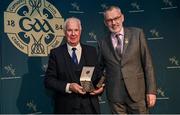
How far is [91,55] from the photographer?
2572 mm

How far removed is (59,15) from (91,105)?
1105 mm

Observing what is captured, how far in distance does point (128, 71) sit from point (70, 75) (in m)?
0.45

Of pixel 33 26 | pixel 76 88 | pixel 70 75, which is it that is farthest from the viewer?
pixel 33 26

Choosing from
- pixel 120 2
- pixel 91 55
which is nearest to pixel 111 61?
pixel 91 55

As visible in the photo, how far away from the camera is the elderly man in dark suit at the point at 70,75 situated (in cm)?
245

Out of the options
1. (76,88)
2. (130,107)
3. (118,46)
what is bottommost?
(130,107)

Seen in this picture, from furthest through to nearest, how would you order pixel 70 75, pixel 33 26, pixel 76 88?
pixel 33 26
pixel 70 75
pixel 76 88

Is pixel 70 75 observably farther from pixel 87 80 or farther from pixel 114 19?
pixel 114 19

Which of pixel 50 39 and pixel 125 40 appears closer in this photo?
pixel 125 40

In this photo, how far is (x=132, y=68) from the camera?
2.40 metres

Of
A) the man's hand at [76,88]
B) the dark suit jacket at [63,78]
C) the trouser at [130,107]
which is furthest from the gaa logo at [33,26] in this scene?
the trouser at [130,107]

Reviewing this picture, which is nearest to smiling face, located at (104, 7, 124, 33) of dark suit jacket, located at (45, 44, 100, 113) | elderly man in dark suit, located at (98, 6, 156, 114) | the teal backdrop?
elderly man in dark suit, located at (98, 6, 156, 114)

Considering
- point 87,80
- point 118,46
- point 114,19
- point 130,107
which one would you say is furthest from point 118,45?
point 130,107

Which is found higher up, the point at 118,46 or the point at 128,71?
the point at 118,46
